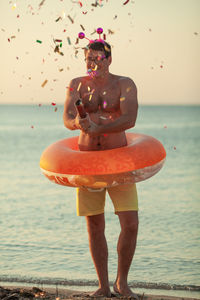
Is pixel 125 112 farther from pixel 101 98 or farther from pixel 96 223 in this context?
pixel 96 223

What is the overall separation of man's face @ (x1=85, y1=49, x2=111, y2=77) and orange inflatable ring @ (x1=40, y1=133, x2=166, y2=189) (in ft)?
1.83

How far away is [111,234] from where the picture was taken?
6.13 meters

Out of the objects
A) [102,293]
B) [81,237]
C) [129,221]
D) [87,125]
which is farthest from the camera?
→ [81,237]

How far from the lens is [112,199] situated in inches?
162

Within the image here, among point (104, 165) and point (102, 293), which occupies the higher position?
point (104, 165)

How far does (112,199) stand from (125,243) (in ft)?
1.05

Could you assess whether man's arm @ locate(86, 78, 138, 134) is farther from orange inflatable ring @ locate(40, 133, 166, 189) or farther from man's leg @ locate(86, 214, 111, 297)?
man's leg @ locate(86, 214, 111, 297)

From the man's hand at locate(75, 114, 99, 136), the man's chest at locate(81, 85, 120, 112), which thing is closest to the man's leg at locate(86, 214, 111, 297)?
the man's hand at locate(75, 114, 99, 136)

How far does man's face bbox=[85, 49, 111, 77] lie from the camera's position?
4043 millimetres

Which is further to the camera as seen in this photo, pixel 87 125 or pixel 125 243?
pixel 125 243

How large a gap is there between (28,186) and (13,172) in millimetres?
2247

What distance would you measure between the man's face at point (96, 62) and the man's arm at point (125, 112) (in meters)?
0.15

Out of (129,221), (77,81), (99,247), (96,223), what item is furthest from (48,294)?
(77,81)

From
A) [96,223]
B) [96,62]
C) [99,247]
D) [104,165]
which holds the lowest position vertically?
[99,247]
